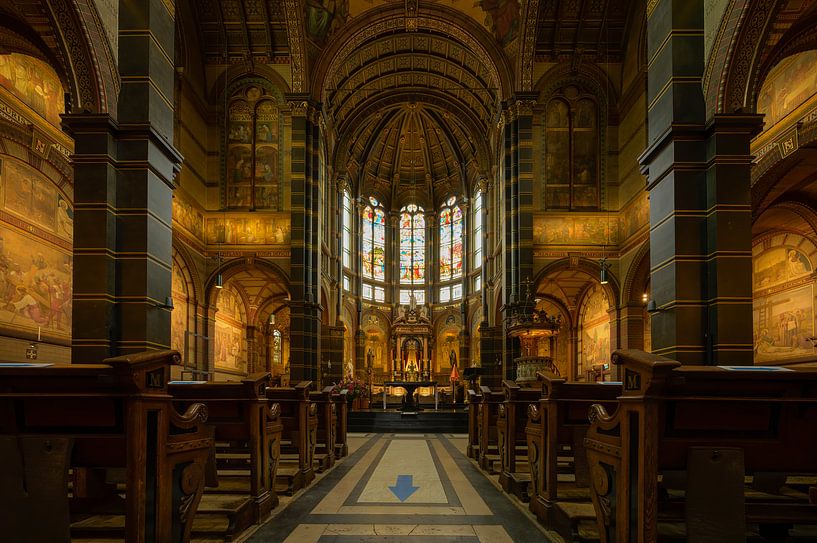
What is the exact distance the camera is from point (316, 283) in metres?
21.0

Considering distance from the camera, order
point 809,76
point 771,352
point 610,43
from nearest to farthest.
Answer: point 809,76, point 771,352, point 610,43

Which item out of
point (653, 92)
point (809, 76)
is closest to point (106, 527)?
point (653, 92)

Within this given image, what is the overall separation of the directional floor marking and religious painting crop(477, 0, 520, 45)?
14305 millimetres

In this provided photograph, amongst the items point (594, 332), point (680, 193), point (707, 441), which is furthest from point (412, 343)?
point (707, 441)

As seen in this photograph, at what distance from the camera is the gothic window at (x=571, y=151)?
64.4 feet

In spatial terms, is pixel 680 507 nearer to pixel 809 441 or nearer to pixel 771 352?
pixel 809 441

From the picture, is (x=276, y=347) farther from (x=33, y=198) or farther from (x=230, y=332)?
(x=33, y=198)

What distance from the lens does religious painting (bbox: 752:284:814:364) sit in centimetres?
1338

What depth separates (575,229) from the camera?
19406 millimetres

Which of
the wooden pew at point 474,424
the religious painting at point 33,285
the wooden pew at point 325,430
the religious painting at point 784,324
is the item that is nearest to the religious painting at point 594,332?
the religious painting at point 784,324

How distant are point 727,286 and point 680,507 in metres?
4.08

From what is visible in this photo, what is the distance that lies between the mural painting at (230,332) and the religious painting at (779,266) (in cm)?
1617

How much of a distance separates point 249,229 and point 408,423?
312 inches

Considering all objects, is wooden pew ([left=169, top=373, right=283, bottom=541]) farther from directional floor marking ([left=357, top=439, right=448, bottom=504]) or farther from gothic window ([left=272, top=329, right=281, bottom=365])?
gothic window ([left=272, top=329, right=281, bottom=365])
